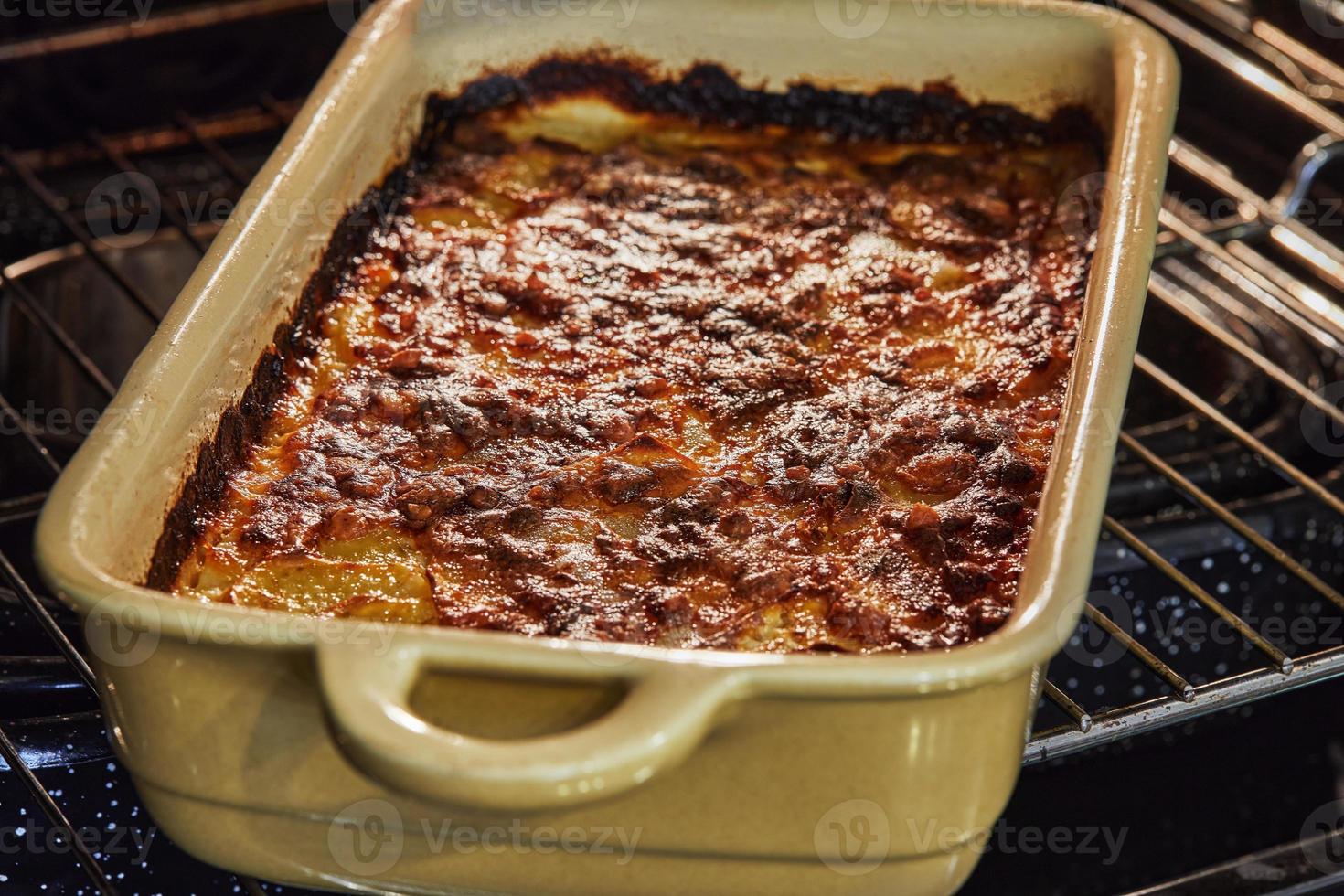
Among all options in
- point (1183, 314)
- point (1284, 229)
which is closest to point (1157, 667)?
point (1183, 314)

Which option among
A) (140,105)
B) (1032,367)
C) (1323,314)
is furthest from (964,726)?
(140,105)

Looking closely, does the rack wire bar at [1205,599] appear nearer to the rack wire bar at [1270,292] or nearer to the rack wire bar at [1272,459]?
the rack wire bar at [1272,459]

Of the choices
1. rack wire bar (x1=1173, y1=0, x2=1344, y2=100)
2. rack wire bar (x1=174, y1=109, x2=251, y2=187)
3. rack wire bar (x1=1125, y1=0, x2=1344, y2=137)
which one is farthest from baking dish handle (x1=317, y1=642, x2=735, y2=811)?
rack wire bar (x1=1173, y1=0, x2=1344, y2=100)

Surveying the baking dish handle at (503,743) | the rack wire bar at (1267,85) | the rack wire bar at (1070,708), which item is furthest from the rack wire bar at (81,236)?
the rack wire bar at (1267,85)

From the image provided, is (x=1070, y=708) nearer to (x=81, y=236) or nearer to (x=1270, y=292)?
(x=1270, y=292)

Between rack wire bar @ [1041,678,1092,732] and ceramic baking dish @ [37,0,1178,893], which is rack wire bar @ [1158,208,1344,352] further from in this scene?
rack wire bar @ [1041,678,1092,732]

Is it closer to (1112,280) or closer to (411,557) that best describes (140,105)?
(411,557)

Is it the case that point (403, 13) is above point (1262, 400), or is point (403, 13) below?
above
